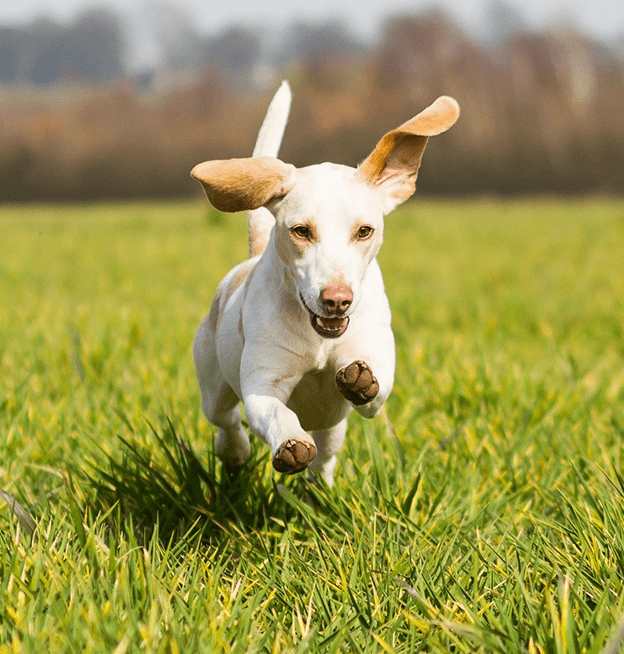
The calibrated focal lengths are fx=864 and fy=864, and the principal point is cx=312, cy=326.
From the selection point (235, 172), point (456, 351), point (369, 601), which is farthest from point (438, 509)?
point (456, 351)

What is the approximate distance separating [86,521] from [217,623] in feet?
2.36

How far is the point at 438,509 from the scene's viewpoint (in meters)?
2.69

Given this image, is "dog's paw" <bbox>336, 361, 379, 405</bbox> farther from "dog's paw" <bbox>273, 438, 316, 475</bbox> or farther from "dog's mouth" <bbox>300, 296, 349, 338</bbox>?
"dog's paw" <bbox>273, 438, 316, 475</bbox>

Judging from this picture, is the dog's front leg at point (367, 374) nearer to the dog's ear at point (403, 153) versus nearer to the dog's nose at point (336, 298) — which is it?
the dog's nose at point (336, 298)

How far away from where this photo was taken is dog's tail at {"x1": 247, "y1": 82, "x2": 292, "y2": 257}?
2.57m

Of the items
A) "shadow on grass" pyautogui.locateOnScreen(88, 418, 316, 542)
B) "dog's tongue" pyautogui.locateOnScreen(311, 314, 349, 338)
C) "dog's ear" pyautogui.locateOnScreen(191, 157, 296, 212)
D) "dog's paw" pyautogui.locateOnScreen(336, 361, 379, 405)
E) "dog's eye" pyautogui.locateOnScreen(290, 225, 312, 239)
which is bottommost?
"shadow on grass" pyautogui.locateOnScreen(88, 418, 316, 542)

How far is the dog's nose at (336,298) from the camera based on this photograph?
1818 millimetres

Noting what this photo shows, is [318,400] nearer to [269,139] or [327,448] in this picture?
[327,448]

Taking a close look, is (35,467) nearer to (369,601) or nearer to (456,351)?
(369,601)

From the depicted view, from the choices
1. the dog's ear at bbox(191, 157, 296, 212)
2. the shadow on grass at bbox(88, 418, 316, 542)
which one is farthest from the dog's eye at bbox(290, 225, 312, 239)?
the shadow on grass at bbox(88, 418, 316, 542)

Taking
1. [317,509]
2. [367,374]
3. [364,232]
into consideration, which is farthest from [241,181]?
[317,509]

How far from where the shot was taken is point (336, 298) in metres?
1.82

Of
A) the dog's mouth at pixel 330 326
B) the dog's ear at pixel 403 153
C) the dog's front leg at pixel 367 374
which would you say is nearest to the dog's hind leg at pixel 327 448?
the dog's front leg at pixel 367 374

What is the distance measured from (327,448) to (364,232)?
2.55ft
